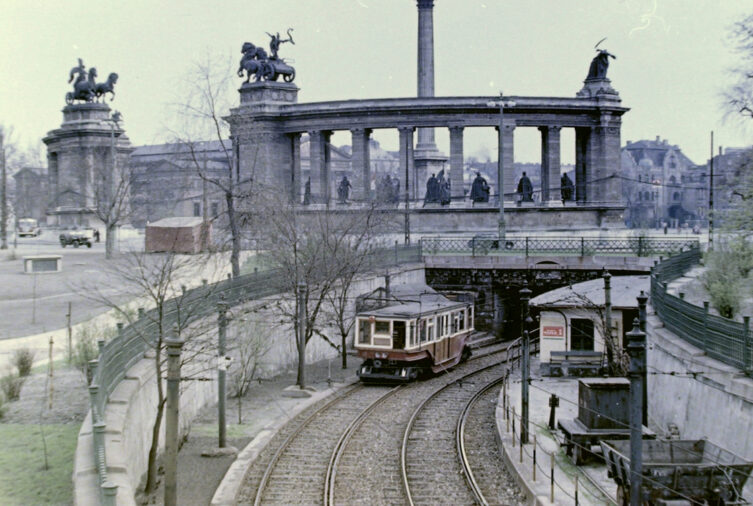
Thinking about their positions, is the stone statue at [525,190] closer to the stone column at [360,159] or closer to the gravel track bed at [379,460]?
the stone column at [360,159]

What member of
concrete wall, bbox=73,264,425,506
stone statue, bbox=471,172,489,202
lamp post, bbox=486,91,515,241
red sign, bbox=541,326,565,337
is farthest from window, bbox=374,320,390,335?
stone statue, bbox=471,172,489,202

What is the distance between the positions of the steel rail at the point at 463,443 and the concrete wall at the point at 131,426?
6.71 meters

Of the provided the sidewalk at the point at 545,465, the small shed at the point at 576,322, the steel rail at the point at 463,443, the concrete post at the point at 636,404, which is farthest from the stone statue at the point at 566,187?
the concrete post at the point at 636,404

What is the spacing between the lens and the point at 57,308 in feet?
105

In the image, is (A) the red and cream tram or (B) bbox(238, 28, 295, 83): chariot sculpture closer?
(A) the red and cream tram

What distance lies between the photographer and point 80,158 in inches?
3118

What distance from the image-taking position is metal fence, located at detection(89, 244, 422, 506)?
12.5 meters

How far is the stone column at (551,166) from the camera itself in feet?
223

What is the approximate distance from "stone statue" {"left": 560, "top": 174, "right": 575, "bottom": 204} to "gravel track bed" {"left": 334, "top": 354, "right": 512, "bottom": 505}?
41.8 metres

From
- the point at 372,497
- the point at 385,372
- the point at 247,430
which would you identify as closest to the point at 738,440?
the point at 372,497

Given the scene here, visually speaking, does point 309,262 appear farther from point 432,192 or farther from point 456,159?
point 456,159

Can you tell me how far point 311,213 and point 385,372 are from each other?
26.7m

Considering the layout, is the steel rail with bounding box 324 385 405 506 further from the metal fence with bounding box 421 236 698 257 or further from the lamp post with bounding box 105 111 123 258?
the metal fence with bounding box 421 236 698 257

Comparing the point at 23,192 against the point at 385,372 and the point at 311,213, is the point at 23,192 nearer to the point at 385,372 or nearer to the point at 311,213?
the point at 311,213
